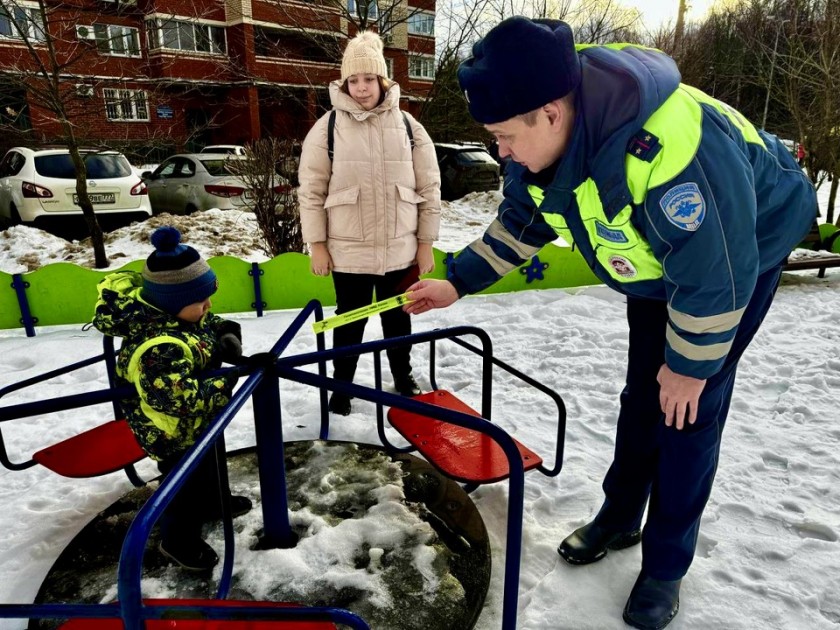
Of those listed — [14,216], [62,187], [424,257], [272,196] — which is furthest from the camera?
[14,216]

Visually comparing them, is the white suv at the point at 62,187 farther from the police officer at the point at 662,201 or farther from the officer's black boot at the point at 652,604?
the officer's black boot at the point at 652,604

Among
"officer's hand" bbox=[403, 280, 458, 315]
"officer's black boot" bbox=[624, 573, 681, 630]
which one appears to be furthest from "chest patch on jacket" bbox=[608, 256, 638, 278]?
"officer's black boot" bbox=[624, 573, 681, 630]

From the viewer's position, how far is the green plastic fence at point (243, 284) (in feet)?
15.0

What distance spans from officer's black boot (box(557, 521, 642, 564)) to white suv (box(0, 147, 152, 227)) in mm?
7531

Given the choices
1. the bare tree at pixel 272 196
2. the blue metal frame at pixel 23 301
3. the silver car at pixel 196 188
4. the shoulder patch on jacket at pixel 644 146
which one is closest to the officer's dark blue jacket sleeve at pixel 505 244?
the shoulder patch on jacket at pixel 644 146

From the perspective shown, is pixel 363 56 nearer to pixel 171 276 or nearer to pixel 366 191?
pixel 366 191

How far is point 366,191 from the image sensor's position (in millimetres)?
3002

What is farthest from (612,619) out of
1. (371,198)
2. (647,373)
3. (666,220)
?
(371,198)

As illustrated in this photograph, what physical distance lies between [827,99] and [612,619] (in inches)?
318

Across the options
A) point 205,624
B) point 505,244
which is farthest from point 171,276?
point 505,244

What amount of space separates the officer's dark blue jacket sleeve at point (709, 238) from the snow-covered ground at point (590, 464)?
1.09m

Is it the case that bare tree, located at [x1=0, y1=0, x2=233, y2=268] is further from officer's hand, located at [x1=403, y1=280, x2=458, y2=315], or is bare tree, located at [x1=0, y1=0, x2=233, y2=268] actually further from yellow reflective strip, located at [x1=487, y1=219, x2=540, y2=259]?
yellow reflective strip, located at [x1=487, y1=219, x2=540, y2=259]

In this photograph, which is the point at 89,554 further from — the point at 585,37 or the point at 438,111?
the point at 585,37

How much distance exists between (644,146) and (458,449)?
1.42 metres
